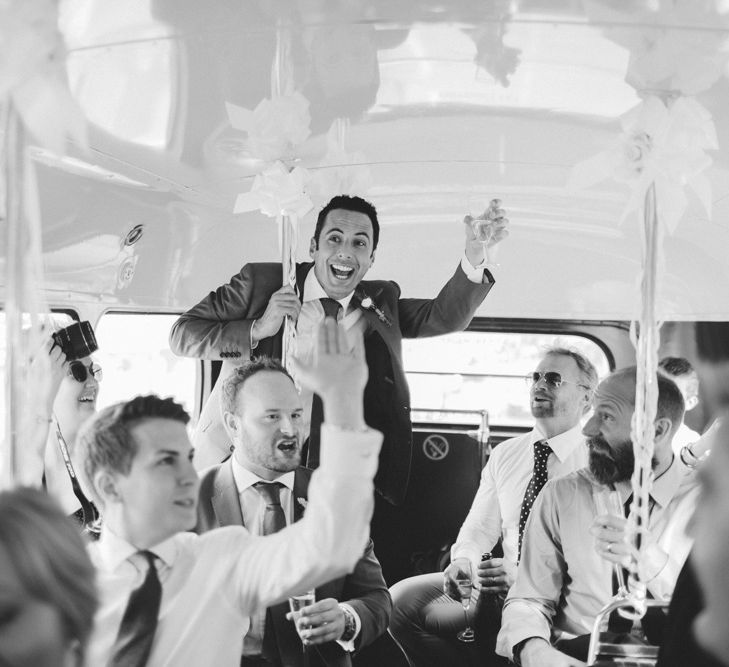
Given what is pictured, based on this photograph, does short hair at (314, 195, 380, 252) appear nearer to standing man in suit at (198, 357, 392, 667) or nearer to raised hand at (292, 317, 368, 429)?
standing man in suit at (198, 357, 392, 667)

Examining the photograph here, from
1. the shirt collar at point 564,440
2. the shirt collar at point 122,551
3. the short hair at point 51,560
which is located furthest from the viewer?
the shirt collar at point 564,440

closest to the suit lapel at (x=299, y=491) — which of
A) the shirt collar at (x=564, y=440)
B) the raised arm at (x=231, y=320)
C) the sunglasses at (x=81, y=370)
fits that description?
the raised arm at (x=231, y=320)

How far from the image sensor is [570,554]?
A: 11.8 feet

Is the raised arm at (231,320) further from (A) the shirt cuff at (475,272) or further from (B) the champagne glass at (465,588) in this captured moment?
(B) the champagne glass at (465,588)

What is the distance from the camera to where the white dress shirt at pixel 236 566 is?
2.16 m

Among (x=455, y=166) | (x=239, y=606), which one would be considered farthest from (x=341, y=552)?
(x=455, y=166)

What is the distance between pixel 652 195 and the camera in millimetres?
3082

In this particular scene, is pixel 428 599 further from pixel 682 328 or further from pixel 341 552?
pixel 341 552

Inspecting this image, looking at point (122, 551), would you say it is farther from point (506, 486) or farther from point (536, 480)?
point (506, 486)

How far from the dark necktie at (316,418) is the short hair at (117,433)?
168 cm

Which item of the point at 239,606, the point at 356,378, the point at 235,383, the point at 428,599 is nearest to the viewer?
the point at 356,378

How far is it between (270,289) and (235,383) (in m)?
0.86

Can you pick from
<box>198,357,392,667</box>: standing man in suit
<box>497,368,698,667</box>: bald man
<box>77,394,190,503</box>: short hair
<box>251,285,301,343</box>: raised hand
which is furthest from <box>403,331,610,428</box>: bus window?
<box>77,394,190,503</box>: short hair

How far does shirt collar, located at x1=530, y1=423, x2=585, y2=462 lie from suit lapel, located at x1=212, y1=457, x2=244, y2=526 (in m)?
2.06
